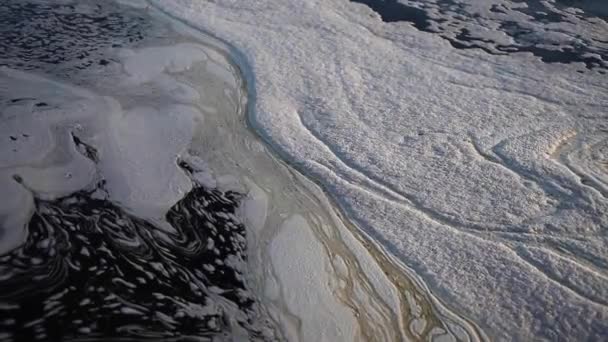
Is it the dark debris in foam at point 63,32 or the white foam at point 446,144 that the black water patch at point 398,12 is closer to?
the white foam at point 446,144

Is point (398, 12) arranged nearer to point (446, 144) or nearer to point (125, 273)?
point (446, 144)

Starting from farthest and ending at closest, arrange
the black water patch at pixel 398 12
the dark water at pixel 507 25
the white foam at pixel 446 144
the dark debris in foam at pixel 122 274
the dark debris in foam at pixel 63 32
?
the black water patch at pixel 398 12 < the dark water at pixel 507 25 < the dark debris in foam at pixel 63 32 < the white foam at pixel 446 144 < the dark debris in foam at pixel 122 274

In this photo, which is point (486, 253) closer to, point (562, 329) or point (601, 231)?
point (562, 329)

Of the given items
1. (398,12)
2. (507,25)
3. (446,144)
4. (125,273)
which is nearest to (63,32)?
→ (125,273)

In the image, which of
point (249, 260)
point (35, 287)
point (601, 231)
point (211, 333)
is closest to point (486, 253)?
point (601, 231)

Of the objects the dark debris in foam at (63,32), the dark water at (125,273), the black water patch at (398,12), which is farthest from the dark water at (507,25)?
the dark water at (125,273)

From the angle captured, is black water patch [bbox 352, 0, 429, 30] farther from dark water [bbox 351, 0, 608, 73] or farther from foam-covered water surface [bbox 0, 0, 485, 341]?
foam-covered water surface [bbox 0, 0, 485, 341]
